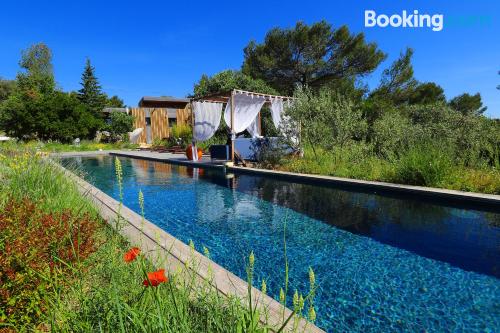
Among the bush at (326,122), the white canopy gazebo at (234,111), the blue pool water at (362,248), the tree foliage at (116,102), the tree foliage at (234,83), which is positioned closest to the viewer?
the blue pool water at (362,248)

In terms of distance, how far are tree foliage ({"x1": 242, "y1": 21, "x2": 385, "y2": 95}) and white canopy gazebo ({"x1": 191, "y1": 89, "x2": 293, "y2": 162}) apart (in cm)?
854

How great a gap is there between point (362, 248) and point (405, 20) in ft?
29.0

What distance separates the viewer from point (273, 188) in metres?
8.09

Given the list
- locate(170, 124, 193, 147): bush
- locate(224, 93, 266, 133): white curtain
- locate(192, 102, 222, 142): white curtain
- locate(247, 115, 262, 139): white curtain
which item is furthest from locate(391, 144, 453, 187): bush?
locate(170, 124, 193, 147): bush

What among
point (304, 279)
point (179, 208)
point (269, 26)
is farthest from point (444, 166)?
point (269, 26)

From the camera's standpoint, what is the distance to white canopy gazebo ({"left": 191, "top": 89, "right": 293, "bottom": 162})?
38.3ft

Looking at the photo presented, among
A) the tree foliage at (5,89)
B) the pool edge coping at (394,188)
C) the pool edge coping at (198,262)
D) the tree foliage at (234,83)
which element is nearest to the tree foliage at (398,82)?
the tree foliage at (234,83)

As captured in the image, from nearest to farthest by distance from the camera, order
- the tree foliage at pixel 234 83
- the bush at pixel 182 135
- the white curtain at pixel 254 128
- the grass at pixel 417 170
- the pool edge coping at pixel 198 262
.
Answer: the pool edge coping at pixel 198 262, the grass at pixel 417 170, the white curtain at pixel 254 128, the tree foliage at pixel 234 83, the bush at pixel 182 135

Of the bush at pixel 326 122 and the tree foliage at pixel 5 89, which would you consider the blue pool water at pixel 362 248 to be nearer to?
the bush at pixel 326 122

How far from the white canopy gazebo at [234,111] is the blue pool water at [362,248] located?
4.87 metres

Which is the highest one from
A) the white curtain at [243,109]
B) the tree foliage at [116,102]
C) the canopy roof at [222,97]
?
the tree foliage at [116,102]

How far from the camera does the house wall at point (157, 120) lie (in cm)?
2844

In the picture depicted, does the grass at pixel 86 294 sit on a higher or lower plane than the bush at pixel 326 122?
lower

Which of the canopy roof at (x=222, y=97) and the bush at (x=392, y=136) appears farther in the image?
the canopy roof at (x=222, y=97)
